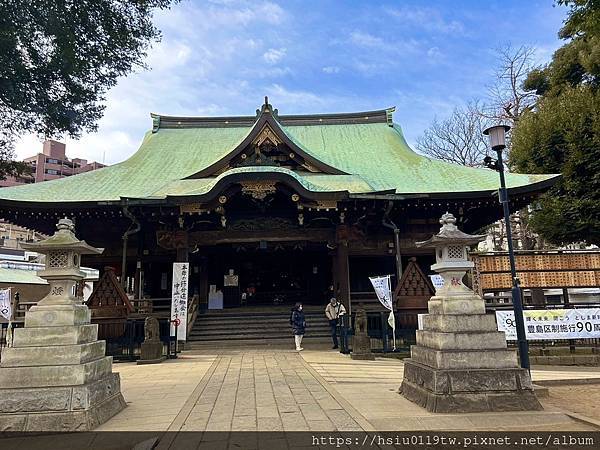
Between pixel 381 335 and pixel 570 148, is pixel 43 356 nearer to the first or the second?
pixel 381 335

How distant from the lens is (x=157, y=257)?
54.9ft

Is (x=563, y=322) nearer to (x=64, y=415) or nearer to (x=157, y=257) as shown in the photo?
(x=64, y=415)

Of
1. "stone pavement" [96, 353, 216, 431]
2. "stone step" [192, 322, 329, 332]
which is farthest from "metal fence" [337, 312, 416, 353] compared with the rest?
"stone pavement" [96, 353, 216, 431]

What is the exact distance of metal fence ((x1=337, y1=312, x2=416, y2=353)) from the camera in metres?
12.5

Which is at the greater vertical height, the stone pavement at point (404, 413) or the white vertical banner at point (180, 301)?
the white vertical banner at point (180, 301)

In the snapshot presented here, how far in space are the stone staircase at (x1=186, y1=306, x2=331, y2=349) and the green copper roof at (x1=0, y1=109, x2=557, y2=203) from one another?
5.24 m

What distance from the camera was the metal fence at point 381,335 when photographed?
12508mm

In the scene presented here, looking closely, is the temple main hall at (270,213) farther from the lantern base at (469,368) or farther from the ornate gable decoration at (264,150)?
the lantern base at (469,368)

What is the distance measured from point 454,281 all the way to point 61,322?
5734 mm

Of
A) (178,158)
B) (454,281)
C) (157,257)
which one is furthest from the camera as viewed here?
(178,158)

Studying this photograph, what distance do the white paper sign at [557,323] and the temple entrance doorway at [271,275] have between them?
8516mm

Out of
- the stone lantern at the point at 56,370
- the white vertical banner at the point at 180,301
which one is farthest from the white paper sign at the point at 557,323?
the stone lantern at the point at 56,370

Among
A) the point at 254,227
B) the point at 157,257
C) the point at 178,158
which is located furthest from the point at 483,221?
the point at 178,158

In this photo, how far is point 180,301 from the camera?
1351cm
